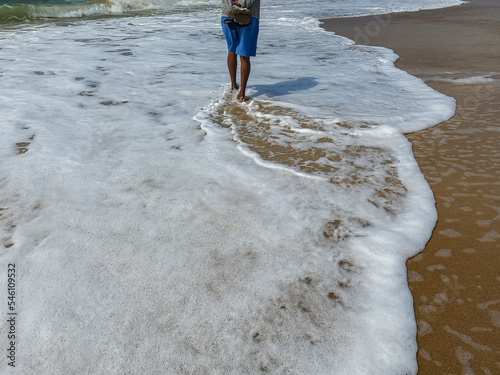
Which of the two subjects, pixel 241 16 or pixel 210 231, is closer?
pixel 210 231

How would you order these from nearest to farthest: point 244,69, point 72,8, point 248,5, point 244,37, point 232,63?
point 248,5, point 244,37, point 244,69, point 232,63, point 72,8

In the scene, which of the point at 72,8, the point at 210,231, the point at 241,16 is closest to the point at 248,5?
the point at 241,16

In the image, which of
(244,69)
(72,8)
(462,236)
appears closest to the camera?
(462,236)

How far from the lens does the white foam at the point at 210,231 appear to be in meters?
1.38

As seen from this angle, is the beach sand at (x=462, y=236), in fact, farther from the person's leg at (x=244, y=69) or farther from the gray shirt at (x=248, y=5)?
the gray shirt at (x=248, y=5)

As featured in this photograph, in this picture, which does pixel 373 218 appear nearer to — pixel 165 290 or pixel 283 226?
pixel 283 226

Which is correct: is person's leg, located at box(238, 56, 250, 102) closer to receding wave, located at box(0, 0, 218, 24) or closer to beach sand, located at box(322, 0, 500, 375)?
beach sand, located at box(322, 0, 500, 375)

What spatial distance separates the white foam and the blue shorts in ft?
1.88

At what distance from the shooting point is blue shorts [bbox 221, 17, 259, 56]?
147 inches

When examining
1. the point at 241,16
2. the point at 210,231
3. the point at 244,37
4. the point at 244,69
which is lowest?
the point at 210,231

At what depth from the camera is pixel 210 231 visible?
6.45 ft

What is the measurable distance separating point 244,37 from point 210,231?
2.52 metres

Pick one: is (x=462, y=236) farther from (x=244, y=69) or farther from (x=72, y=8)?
(x=72, y=8)

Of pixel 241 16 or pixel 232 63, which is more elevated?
pixel 241 16
